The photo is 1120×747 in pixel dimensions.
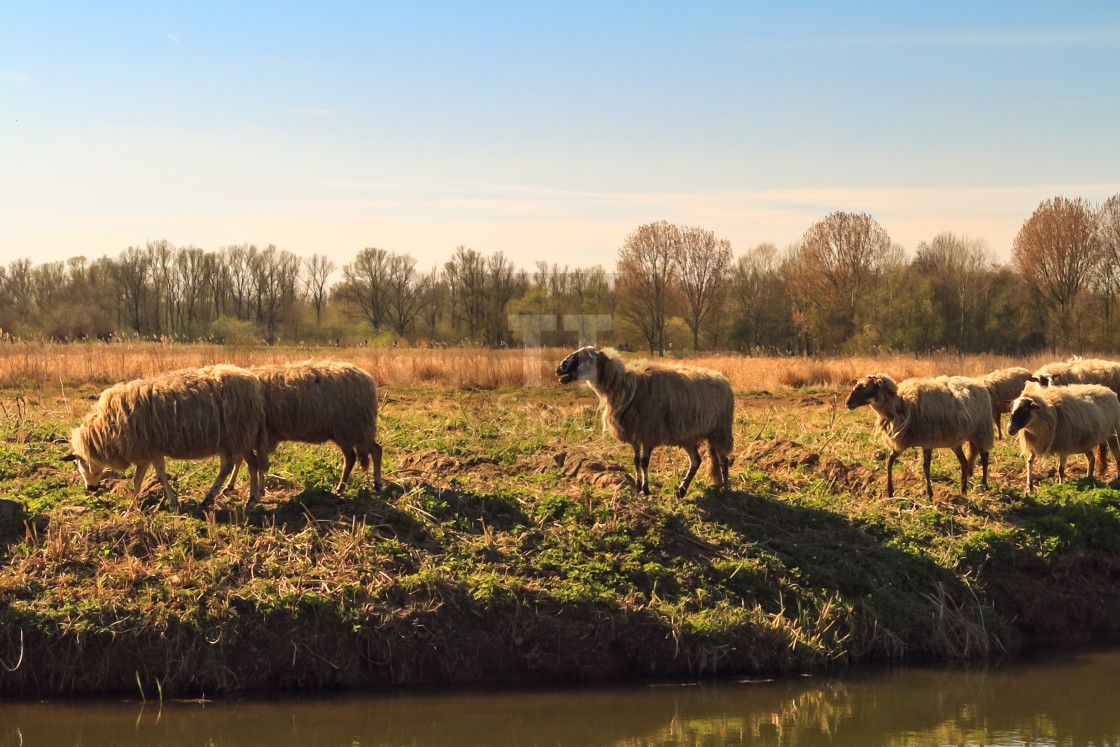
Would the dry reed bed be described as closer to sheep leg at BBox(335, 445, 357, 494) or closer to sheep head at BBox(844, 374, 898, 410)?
sheep leg at BBox(335, 445, 357, 494)

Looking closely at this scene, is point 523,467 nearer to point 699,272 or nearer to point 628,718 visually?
point 628,718

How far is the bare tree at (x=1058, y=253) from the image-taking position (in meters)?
51.6

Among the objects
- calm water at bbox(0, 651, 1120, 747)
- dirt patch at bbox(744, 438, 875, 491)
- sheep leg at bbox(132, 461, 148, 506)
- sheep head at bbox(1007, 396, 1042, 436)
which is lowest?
calm water at bbox(0, 651, 1120, 747)

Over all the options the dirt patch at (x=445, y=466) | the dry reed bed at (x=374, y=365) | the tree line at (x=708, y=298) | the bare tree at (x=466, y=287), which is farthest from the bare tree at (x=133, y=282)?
the dirt patch at (x=445, y=466)

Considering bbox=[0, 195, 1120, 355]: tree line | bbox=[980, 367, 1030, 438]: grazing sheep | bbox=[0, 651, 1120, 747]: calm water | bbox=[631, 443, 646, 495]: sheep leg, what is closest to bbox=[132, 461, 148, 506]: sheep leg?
bbox=[0, 651, 1120, 747]: calm water

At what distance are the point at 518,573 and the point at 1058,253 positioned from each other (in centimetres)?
5127

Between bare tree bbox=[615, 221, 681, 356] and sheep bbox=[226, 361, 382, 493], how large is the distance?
43.4 meters

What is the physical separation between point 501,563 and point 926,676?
423 centimetres

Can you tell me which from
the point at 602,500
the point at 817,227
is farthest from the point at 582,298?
the point at 602,500

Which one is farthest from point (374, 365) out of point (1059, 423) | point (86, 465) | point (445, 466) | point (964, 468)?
point (1059, 423)

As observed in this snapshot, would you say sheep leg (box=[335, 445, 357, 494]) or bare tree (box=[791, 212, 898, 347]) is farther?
bare tree (box=[791, 212, 898, 347])

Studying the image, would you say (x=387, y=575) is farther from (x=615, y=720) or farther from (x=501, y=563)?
(x=615, y=720)

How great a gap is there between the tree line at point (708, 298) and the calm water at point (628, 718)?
3198 cm

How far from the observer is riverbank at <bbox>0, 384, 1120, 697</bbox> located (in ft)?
28.3
